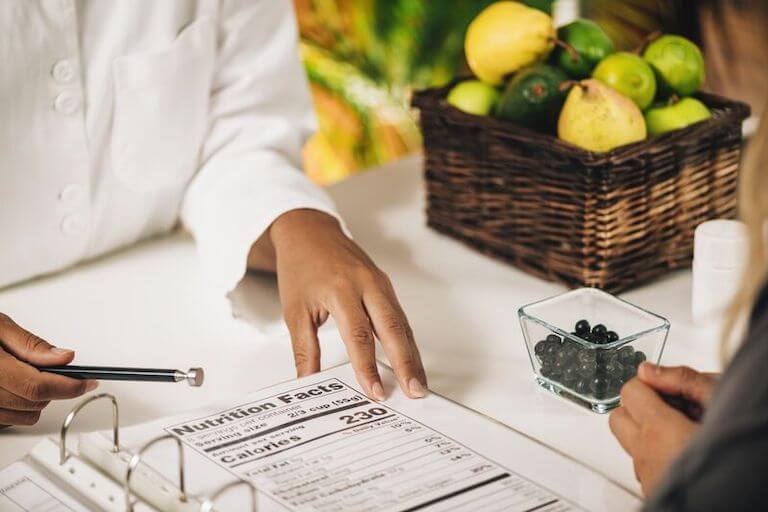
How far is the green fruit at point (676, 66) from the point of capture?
47.9 inches

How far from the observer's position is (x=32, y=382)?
86cm

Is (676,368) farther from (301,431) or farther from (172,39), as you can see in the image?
(172,39)

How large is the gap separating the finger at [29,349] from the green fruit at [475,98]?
0.59 m

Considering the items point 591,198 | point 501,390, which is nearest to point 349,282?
point 501,390

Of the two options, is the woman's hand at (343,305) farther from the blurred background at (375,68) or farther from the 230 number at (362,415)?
the blurred background at (375,68)

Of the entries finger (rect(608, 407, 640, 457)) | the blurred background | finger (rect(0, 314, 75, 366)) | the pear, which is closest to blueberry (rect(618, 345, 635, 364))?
finger (rect(608, 407, 640, 457))

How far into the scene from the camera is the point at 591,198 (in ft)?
3.65

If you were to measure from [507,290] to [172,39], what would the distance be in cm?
51

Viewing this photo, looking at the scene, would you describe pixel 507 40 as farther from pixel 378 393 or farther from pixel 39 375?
pixel 39 375

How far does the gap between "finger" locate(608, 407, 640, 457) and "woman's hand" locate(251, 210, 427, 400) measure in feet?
0.61

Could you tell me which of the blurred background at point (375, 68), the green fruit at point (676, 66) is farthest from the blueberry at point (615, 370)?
the blurred background at point (375, 68)

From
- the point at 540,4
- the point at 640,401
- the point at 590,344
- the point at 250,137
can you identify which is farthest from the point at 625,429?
the point at 540,4

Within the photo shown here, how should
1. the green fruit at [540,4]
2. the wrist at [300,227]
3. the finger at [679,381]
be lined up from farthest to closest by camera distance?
the green fruit at [540,4], the wrist at [300,227], the finger at [679,381]

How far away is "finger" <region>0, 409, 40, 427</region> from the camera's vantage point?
2.88ft
